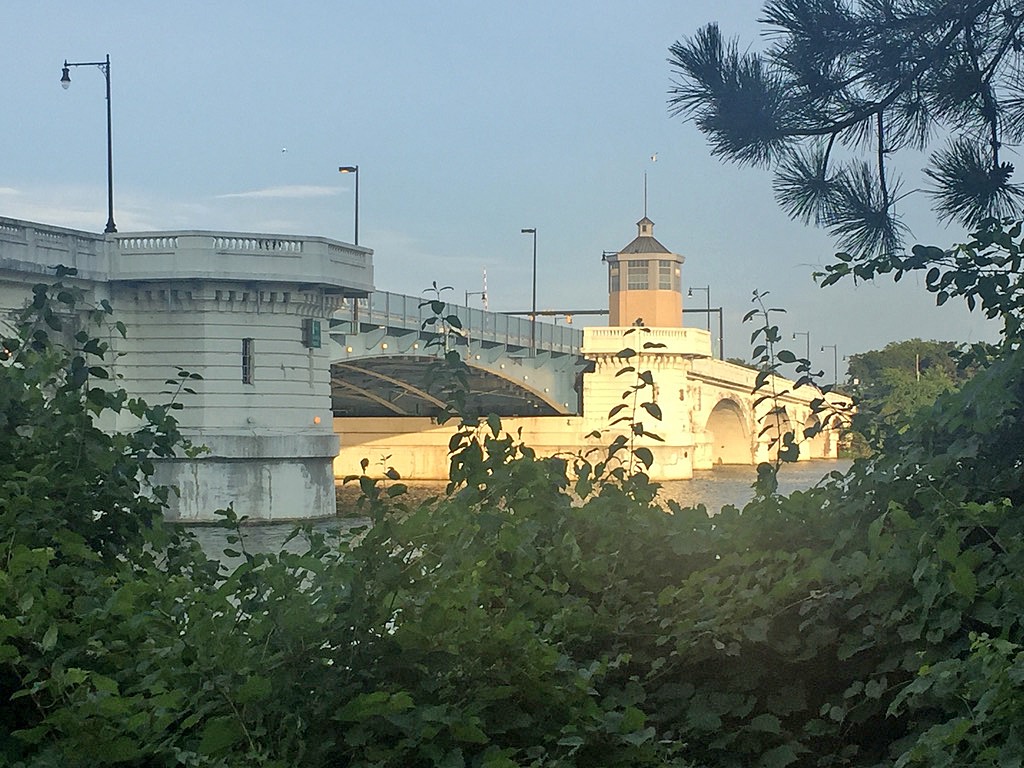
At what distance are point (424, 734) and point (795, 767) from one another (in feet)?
5.02

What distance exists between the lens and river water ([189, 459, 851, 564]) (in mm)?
26969

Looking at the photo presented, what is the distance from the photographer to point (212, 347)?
3853 cm

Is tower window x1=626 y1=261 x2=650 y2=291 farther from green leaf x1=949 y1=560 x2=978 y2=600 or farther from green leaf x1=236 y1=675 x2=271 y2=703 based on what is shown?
green leaf x1=236 y1=675 x2=271 y2=703

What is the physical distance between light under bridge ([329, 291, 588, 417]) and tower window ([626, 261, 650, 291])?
66.1ft

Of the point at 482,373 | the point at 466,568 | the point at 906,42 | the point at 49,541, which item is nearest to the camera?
the point at 466,568

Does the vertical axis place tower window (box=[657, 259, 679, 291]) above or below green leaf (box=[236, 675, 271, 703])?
above

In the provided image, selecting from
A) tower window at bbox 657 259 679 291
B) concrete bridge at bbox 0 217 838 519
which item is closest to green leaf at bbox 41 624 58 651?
concrete bridge at bbox 0 217 838 519

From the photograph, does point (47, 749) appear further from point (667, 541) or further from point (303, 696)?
point (667, 541)

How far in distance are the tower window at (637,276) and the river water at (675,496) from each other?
1108 cm

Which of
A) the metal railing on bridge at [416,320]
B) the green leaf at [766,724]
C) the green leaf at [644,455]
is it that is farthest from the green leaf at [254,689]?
the metal railing on bridge at [416,320]

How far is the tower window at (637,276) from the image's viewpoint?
255ft

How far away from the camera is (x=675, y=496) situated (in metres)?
48.8

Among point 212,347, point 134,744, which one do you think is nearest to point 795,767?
point 134,744

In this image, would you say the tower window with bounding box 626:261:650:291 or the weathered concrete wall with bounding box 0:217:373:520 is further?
the tower window with bounding box 626:261:650:291
